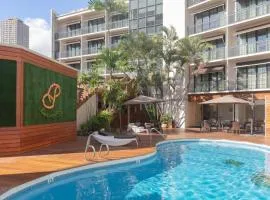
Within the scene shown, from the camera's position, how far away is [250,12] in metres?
26.2

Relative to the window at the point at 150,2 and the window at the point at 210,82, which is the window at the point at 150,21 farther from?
the window at the point at 210,82

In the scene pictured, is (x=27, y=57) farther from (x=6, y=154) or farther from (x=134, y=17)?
(x=134, y=17)

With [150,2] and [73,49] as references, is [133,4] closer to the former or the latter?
[150,2]

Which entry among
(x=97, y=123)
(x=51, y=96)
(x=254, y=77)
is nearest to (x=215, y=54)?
(x=254, y=77)

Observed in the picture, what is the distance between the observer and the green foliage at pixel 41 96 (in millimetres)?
12809

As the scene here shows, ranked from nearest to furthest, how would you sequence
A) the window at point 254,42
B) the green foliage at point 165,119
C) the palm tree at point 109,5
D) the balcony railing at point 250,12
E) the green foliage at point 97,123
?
the green foliage at point 97,123
the window at point 254,42
the balcony railing at point 250,12
the green foliage at point 165,119
the palm tree at point 109,5

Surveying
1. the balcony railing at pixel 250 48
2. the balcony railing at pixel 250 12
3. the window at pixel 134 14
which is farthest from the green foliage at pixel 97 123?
the window at pixel 134 14

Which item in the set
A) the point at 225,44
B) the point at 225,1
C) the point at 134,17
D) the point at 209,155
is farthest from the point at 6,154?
the point at 134,17

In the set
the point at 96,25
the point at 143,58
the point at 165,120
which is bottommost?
the point at 165,120

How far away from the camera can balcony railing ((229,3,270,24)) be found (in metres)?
25.0

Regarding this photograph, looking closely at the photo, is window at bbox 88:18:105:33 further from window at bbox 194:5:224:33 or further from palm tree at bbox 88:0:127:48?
window at bbox 194:5:224:33

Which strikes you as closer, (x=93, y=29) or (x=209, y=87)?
(x=209, y=87)

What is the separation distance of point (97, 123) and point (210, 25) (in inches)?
574

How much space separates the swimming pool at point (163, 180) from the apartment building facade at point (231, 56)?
40.9ft
